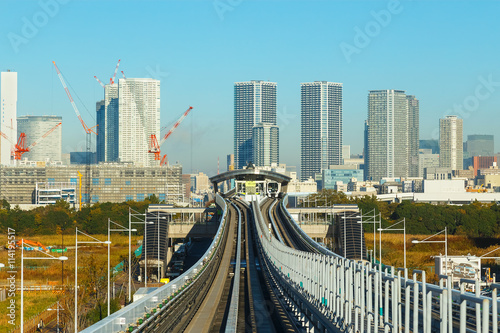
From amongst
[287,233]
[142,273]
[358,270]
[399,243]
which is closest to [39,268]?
[142,273]

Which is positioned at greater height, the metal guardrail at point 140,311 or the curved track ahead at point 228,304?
the metal guardrail at point 140,311

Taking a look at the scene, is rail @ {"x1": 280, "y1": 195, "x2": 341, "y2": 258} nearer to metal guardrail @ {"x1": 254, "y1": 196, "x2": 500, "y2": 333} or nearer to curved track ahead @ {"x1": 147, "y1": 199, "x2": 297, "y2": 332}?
curved track ahead @ {"x1": 147, "y1": 199, "x2": 297, "y2": 332}

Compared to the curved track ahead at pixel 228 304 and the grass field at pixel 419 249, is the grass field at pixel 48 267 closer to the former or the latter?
the curved track ahead at pixel 228 304

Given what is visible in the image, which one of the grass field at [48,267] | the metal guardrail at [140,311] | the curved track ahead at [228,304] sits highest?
the metal guardrail at [140,311]

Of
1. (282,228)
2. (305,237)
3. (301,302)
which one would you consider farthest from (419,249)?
(301,302)

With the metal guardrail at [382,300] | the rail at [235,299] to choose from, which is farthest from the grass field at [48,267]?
the metal guardrail at [382,300]

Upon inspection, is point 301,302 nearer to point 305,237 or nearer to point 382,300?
point 382,300
